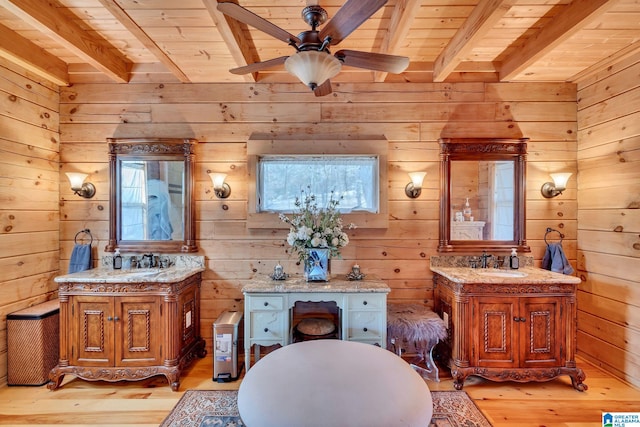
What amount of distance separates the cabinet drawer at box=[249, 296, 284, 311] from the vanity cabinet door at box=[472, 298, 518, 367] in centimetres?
161

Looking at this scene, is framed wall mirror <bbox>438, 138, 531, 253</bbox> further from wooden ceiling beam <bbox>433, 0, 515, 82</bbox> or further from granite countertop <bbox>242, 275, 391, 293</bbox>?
granite countertop <bbox>242, 275, 391, 293</bbox>

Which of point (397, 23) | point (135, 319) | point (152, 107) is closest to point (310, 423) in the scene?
point (135, 319)

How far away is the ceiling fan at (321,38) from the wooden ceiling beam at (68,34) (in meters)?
1.53

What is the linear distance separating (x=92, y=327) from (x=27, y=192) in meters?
1.38

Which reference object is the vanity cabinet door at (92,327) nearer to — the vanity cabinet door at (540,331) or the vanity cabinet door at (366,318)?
the vanity cabinet door at (366,318)

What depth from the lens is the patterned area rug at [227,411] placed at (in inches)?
83.4

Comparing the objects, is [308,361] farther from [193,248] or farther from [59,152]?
[59,152]

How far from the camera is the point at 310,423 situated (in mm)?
1343

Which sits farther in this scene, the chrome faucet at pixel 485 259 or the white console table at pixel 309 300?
the chrome faucet at pixel 485 259

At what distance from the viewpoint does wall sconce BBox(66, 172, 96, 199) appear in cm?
293

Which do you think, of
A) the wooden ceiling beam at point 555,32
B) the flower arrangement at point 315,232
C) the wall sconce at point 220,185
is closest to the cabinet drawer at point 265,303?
the flower arrangement at point 315,232

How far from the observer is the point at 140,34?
234cm

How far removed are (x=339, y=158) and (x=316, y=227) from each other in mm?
782

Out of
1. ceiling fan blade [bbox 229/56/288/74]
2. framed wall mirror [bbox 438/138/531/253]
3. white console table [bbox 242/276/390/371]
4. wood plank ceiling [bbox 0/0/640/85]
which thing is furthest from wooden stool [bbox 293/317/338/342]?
wood plank ceiling [bbox 0/0/640/85]
